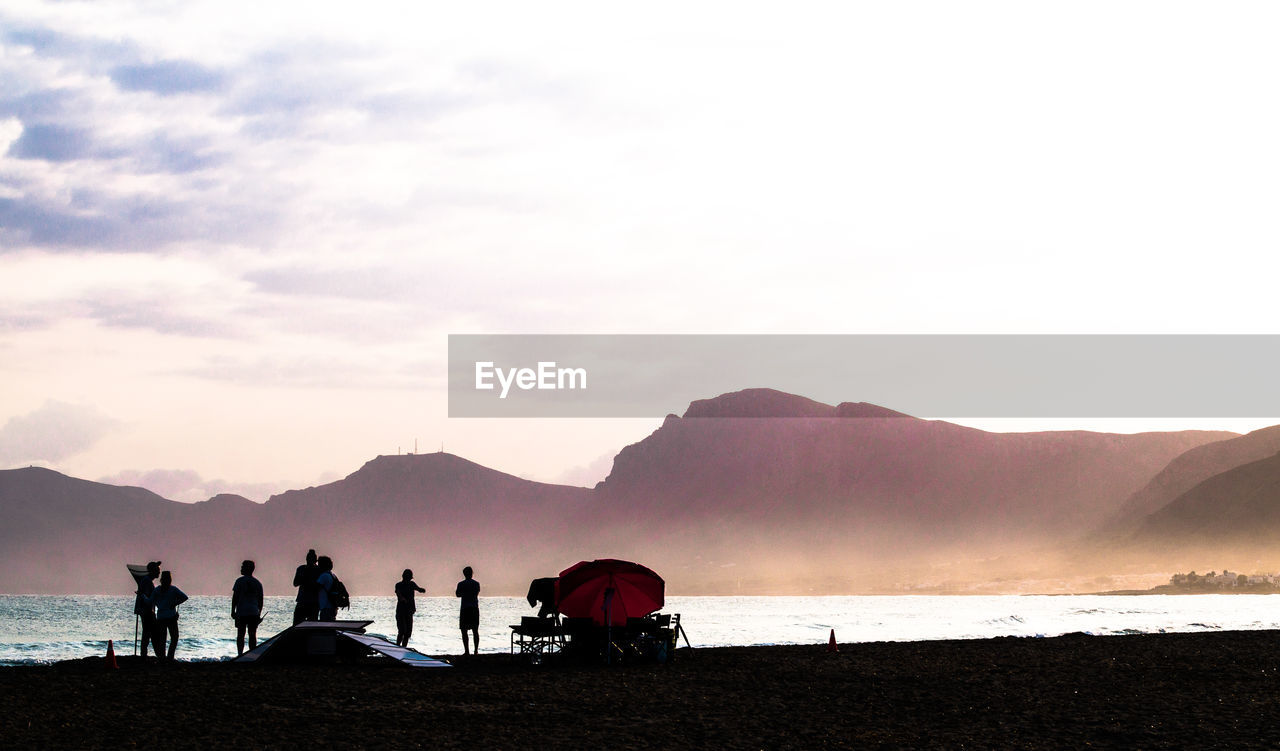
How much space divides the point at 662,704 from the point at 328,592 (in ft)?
31.5

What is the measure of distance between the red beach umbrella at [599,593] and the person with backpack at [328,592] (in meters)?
4.57

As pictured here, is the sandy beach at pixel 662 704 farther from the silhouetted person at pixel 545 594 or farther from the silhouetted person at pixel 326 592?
the silhouetted person at pixel 326 592

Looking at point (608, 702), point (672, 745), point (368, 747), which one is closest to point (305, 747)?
point (368, 747)

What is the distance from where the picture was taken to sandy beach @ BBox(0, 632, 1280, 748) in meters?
14.7

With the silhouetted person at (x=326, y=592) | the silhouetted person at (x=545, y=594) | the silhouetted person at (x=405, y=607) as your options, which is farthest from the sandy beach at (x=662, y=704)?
the silhouetted person at (x=326, y=592)

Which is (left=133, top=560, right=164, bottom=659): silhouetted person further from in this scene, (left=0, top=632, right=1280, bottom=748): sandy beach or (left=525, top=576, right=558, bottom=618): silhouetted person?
(left=525, top=576, right=558, bottom=618): silhouetted person

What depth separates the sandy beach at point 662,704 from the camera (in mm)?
14734

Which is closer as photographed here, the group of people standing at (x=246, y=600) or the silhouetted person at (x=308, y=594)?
the group of people standing at (x=246, y=600)

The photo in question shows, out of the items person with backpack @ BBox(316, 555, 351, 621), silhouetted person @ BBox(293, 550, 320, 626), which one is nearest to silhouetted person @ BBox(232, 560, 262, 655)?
silhouetted person @ BBox(293, 550, 320, 626)

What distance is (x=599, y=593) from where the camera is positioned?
2731 centimetres

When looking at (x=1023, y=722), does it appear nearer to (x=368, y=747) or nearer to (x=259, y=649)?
(x=368, y=747)

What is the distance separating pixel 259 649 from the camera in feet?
78.1

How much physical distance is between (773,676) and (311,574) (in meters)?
9.39

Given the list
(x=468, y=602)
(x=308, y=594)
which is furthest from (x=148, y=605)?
(x=468, y=602)
